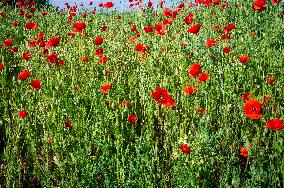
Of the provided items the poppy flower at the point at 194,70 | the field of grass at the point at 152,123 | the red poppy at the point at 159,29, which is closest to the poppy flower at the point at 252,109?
the field of grass at the point at 152,123

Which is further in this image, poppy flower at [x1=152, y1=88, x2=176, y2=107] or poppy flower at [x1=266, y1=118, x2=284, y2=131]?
poppy flower at [x1=152, y1=88, x2=176, y2=107]

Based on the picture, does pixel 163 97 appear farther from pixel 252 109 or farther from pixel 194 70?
pixel 252 109

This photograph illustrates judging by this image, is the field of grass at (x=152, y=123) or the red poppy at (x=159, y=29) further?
the red poppy at (x=159, y=29)

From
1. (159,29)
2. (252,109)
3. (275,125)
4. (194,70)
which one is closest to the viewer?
(275,125)

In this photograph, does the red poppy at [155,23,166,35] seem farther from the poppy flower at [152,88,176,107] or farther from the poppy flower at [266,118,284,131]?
the poppy flower at [266,118,284,131]

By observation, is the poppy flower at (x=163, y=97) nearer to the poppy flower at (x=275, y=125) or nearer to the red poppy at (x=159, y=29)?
the poppy flower at (x=275, y=125)

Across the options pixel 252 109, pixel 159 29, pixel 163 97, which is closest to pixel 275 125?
pixel 252 109

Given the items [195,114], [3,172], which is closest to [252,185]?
[195,114]

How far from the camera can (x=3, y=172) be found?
222 centimetres

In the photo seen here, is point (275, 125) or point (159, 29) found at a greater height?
point (159, 29)

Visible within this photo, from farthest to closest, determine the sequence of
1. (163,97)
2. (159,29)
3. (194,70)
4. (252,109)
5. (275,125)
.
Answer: (159,29)
(194,70)
(163,97)
(252,109)
(275,125)

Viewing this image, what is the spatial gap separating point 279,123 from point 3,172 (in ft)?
6.35

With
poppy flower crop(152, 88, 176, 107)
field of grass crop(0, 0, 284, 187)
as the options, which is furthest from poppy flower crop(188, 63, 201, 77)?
poppy flower crop(152, 88, 176, 107)

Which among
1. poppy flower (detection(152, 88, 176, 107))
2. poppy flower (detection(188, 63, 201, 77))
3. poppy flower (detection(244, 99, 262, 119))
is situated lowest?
poppy flower (detection(244, 99, 262, 119))
